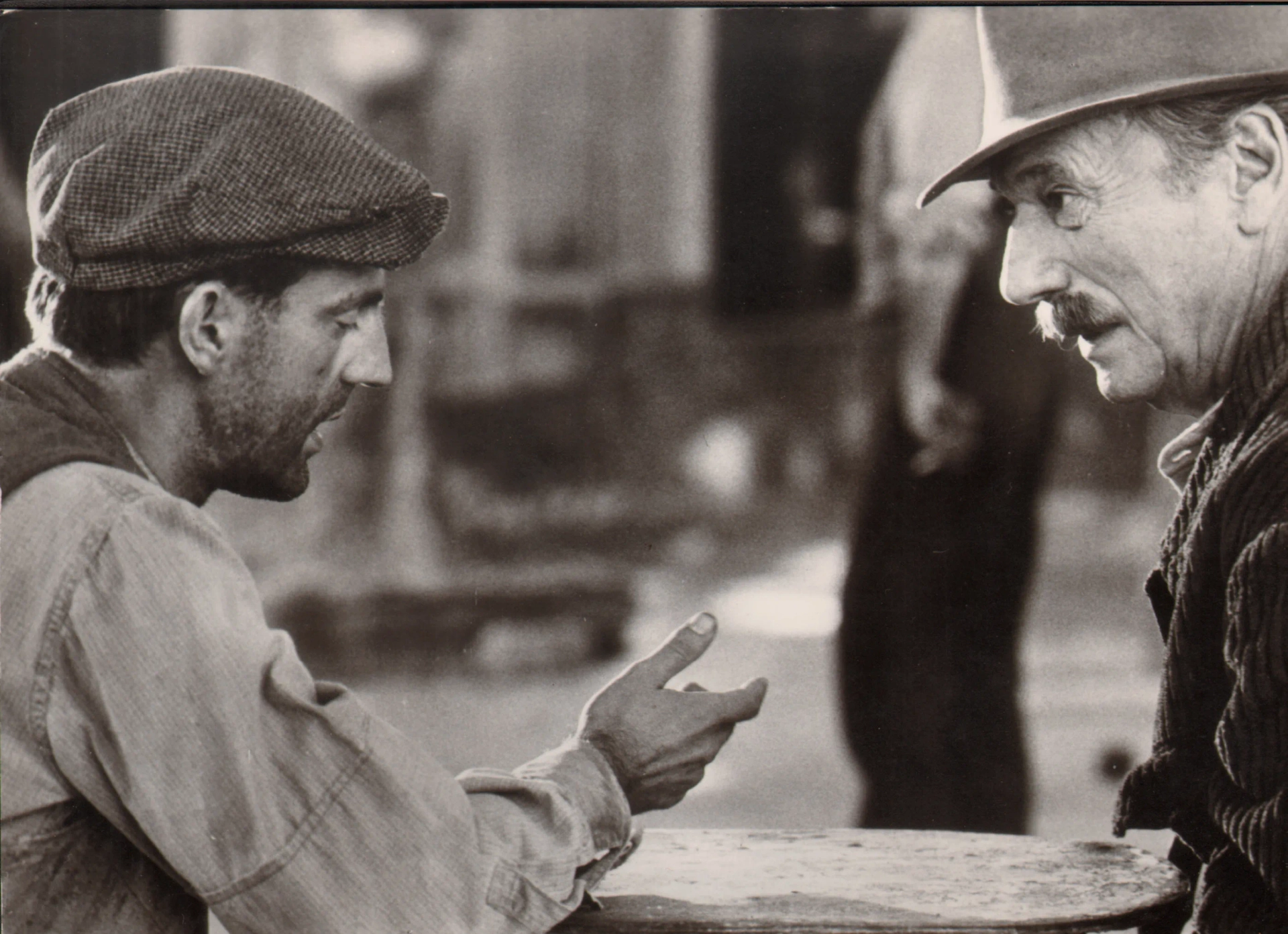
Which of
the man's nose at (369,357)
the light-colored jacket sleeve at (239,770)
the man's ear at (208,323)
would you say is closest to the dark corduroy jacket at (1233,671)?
the light-colored jacket sleeve at (239,770)

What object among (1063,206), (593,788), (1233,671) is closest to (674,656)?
(593,788)

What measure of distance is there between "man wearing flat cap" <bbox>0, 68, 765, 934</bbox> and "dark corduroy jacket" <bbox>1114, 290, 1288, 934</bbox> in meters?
0.61

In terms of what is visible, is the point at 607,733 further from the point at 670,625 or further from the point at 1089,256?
the point at 1089,256

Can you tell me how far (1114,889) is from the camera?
162 cm

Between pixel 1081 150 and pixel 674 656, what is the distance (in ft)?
2.92

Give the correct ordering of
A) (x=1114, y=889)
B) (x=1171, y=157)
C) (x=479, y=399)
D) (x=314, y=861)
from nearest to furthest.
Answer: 1. (x=314, y=861)
2. (x=1114, y=889)
3. (x=1171, y=157)
4. (x=479, y=399)

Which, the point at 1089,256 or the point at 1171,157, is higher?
the point at 1171,157

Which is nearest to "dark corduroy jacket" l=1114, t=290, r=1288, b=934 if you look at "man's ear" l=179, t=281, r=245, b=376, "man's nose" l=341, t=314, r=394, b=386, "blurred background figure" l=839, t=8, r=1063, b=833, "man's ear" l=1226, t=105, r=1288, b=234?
"man's ear" l=1226, t=105, r=1288, b=234

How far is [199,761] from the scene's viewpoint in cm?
144

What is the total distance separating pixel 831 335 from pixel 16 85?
4.13 ft

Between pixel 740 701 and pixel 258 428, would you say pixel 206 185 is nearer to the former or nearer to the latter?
pixel 258 428

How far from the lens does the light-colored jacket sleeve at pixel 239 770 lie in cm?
143

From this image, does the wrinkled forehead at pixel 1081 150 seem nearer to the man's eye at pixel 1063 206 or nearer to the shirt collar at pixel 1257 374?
the man's eye at pixel 1063 206

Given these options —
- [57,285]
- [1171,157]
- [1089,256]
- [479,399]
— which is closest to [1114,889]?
[1089,256]
